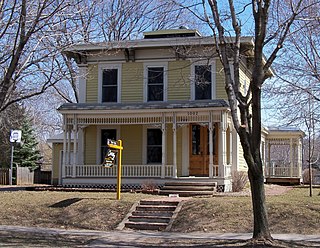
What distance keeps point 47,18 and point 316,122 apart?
1533 centimetres

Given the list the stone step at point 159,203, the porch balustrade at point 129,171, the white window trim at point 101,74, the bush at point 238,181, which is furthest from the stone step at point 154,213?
the white window trim at point 101,74

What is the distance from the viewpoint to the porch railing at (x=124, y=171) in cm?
2364

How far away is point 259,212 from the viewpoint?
12281mm

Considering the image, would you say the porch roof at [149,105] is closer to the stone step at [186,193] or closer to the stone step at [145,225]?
the stone step at [186,193]

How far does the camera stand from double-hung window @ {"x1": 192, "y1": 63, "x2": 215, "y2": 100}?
79.5 ft

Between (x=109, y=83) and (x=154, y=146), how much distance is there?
3923 mm

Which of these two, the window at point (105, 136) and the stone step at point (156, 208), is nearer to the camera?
the stone step at point (156, 208)

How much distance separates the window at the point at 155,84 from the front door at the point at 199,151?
7.38ft

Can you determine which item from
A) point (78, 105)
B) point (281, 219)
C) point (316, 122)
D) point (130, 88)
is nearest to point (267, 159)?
point (316, 122)

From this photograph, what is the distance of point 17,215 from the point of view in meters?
17.3

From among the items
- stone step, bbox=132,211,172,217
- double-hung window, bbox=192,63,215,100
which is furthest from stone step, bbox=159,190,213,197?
double-hung window, bbox=192,63,215,100

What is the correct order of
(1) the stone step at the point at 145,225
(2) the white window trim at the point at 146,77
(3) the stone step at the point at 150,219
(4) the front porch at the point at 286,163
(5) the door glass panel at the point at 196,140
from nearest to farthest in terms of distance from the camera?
(1) the stone step at the point at 145,225
(3) the stone step at the point at 150,219
(5) the door glass panel at the point at 196,140
(2) the white window trim at the point at 146,77
(4) the front porch at the point at 286,163

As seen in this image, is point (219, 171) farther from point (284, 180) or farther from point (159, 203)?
point (284, 180)

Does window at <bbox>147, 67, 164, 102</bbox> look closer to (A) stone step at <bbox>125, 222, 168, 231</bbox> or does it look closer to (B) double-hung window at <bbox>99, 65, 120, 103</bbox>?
(B) double-hung window at <bbox>99, 65, 120, 103</bbox>
